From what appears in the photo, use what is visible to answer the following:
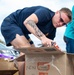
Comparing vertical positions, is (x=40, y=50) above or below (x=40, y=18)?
below

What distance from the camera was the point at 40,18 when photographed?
1866mm

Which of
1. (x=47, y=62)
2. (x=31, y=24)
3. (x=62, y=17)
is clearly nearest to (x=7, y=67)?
(x=47, y=62)

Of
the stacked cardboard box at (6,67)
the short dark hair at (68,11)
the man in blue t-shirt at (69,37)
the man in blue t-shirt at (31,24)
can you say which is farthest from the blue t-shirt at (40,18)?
the stacked cardboard box at (6,67)

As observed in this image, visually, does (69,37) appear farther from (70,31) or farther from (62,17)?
(62,17)

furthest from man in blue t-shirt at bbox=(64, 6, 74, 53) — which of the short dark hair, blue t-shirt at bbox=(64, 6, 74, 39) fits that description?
the short dark hair

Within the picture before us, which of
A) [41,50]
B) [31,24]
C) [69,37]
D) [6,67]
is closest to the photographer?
[41,50]

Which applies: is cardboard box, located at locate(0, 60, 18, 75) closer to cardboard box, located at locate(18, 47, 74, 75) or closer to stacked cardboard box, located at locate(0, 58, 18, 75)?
stacked cardboard box, located at locate(0, 58, 18, 75)

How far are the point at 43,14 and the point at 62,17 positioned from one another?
0.13 meters

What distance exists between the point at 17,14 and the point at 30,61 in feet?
2.26

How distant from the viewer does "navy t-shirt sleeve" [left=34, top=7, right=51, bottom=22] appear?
1861 mm

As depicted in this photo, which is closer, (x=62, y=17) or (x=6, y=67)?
(x=6, y=67)

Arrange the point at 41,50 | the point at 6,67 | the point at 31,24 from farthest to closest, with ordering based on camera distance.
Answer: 1. the point at 31,24
2. the point at 6,67
3. the point at 41,50

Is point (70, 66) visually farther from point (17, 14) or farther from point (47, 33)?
point (17, 14)

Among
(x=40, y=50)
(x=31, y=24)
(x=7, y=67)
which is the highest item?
(x=31, y=24)
